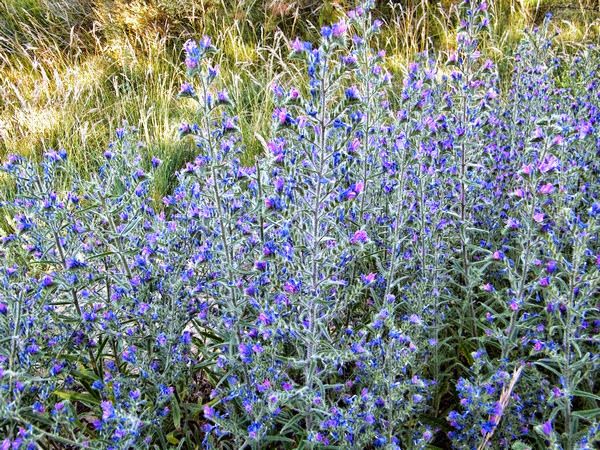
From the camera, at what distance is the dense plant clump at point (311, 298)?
1.92 m

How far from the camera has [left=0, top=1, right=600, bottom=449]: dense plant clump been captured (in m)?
1.92

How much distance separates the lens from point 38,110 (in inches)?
239

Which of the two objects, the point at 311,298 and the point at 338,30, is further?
the point at 311,298

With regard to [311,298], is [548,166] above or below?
above

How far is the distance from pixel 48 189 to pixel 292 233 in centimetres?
96

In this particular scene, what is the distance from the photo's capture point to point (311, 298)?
193 centimetres

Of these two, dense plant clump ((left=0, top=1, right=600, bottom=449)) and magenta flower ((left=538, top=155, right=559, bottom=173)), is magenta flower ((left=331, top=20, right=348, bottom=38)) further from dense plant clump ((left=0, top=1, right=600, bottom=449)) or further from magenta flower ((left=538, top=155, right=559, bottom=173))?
magenta flower ((left=538, top=155, right=559, bottom=173))

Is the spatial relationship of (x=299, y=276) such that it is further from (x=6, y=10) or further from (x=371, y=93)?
(x=6, y=10)

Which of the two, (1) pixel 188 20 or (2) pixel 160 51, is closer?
(2) pixel 160 51

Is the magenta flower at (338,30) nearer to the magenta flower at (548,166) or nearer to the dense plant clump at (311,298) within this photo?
the dense plant clump at (311,298)

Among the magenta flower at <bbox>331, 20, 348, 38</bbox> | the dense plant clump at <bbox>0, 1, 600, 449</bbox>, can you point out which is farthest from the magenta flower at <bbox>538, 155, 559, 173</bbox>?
the magenta flower at <bbox>331, 20, 348, 38</bbox>

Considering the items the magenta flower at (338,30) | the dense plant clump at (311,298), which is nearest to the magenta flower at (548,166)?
the dense plant clump at (311,298)

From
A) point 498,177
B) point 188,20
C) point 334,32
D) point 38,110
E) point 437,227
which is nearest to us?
point 334,32

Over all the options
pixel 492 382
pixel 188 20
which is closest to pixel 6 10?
pixel 188 20
